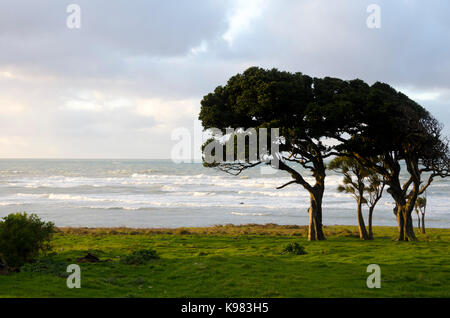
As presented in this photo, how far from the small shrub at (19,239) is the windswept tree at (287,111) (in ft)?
38.3

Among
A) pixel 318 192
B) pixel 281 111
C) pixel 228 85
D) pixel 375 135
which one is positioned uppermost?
pixel 228 85

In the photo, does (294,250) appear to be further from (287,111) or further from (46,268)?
(46,268)

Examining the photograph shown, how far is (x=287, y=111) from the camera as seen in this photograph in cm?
2370

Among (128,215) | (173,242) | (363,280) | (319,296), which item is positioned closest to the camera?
(319,296)

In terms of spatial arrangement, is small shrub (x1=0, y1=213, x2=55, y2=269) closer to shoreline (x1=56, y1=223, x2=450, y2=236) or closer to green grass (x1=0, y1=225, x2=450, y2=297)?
green grass (x1=0, y1=225, x2=450, y2=297)

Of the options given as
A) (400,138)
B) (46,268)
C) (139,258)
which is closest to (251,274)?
(139,258)

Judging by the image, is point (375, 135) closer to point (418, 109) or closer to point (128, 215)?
point (418, 109)

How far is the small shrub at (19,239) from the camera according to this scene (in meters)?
14.9

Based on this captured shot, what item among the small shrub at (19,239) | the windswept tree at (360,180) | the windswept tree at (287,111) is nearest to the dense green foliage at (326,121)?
the windswept tree at (287,111)

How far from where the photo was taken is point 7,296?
10.0 meters

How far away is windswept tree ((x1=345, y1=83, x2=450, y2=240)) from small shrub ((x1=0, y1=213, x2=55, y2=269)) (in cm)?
1855

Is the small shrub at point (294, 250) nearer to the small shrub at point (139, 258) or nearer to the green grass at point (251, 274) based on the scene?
the green grass at point (251, 274)
